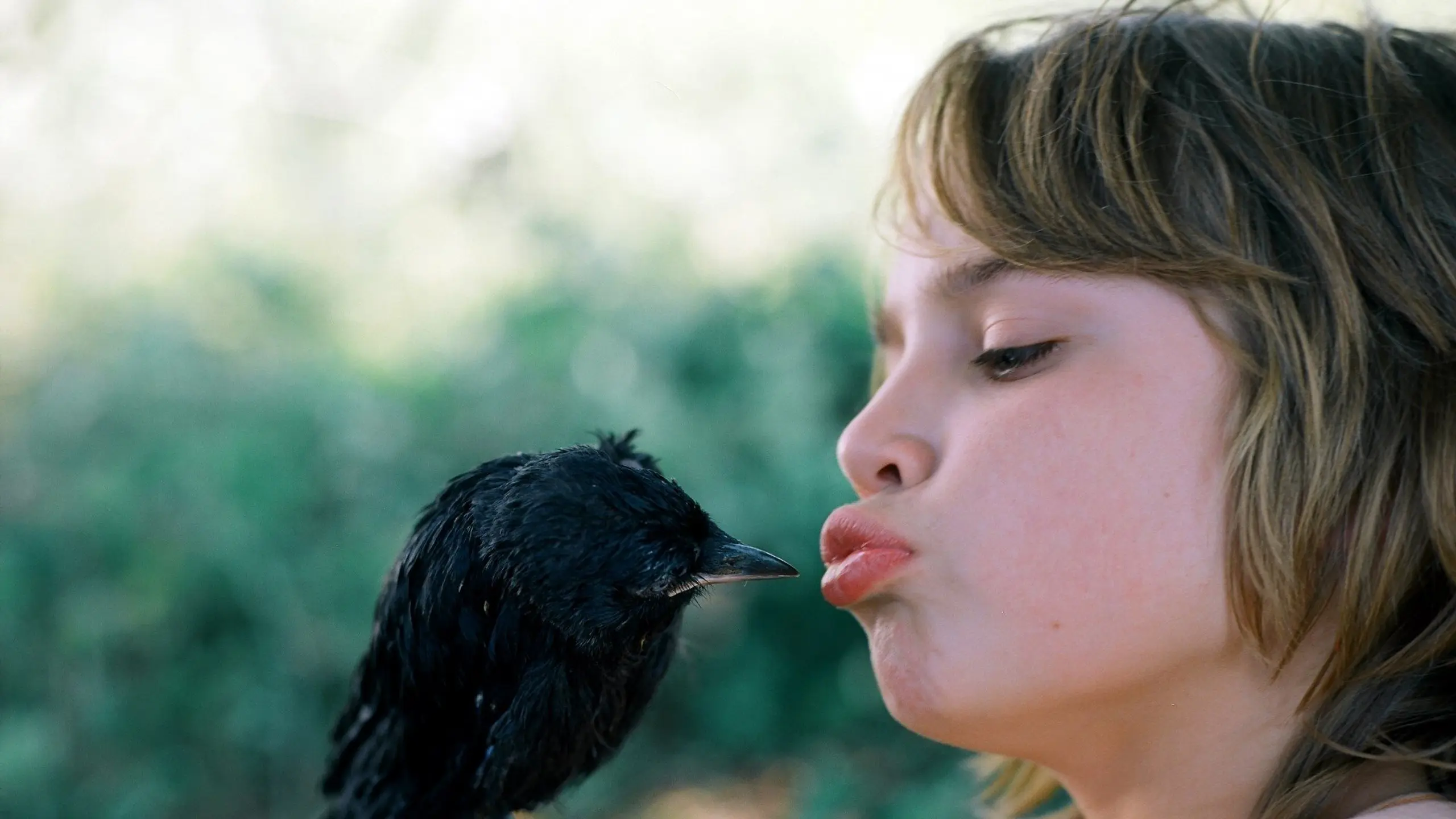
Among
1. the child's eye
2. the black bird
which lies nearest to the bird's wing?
the black bird

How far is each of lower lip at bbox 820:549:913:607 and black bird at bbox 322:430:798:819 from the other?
175 millimetres

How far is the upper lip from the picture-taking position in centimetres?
97

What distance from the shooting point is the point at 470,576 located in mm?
767

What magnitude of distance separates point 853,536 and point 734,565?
0.72 ft

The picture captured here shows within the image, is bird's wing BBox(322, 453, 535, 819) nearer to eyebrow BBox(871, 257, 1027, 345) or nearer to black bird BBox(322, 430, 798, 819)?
black bird BBox(322, 430, 798, 819)

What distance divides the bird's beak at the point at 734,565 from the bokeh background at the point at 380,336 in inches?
17.6

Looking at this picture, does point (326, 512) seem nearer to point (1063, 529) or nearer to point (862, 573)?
point (862, 573)

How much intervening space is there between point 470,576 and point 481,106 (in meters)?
0.98

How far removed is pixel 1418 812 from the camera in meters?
0.88

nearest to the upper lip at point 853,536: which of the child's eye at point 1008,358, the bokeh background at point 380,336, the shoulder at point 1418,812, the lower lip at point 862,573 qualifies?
the lower lip at point 862,573

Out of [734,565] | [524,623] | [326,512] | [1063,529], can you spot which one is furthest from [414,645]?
[326,512]

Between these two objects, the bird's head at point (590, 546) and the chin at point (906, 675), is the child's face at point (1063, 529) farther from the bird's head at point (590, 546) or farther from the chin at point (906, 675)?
the bird's head at point (590, 546)

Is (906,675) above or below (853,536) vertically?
below

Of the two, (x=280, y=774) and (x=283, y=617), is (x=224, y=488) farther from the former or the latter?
(x=280, y=774)
